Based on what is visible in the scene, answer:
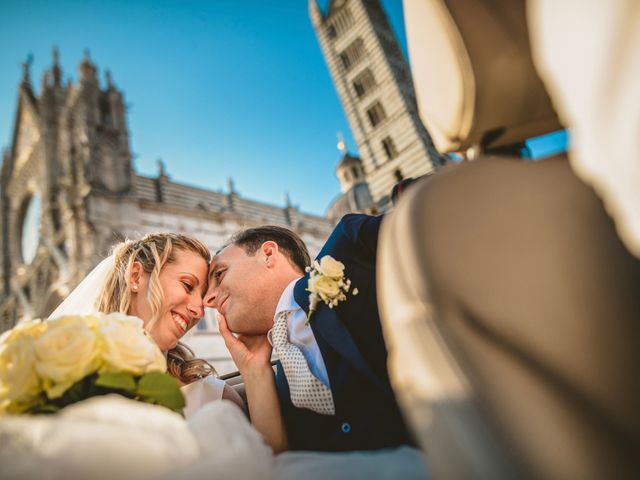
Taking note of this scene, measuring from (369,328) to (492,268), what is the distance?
1.19 meters

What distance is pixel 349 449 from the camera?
1.64m

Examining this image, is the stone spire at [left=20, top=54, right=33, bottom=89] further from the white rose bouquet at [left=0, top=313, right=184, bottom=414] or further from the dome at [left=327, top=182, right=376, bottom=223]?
the white rose bouquet at [left=0, top=313, right=184, bottom=414]

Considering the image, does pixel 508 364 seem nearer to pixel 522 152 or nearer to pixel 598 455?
pixel 598 455

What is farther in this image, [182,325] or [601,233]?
[182,325]

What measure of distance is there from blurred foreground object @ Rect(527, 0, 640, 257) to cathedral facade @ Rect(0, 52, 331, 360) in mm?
13910

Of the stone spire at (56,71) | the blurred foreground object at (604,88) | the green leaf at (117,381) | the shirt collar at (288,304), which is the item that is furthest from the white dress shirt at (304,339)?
the stone spire at (56,71)

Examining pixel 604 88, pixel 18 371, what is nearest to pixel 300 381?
pixel 18 371

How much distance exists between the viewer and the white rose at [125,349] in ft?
3.56

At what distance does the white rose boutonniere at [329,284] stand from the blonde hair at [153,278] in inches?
55.2

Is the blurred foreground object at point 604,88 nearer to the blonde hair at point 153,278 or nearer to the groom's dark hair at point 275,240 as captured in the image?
the groom's dark hair at point 275,240

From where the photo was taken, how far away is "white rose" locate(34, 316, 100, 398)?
1.00 m

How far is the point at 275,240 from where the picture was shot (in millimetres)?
2855

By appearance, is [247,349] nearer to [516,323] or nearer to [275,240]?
[275,240]

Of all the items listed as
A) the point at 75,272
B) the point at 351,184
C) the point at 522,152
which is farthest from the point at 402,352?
the point at 351,184
